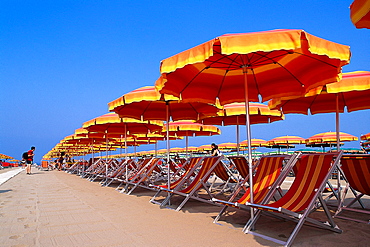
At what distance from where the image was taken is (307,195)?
10.2 ft

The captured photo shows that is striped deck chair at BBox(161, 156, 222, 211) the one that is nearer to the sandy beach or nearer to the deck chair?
the sandy beach

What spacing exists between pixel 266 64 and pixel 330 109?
11.3 feet

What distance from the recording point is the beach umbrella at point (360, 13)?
2.21 metres

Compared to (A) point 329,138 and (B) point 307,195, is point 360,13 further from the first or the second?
(A) point 329,138

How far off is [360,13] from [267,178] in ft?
7.08

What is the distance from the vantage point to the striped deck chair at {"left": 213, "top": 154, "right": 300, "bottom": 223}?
3.47m

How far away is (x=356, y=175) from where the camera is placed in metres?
3.93

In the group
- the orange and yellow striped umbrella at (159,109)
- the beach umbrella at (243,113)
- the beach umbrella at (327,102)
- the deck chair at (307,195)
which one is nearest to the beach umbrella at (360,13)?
the deck chair at (307,195)

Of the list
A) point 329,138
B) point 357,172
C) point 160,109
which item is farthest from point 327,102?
point 329,138

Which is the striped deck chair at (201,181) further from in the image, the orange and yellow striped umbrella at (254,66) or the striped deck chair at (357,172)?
the striped deck chair at (357,172)

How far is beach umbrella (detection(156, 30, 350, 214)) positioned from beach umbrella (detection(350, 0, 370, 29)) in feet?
1.42

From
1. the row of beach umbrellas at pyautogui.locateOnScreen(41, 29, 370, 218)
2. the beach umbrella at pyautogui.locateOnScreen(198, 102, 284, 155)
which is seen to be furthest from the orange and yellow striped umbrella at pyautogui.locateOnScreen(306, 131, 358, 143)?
the row of beach umbrellas at pyautogui.locateOnScreen(41, 29, 370, 218)

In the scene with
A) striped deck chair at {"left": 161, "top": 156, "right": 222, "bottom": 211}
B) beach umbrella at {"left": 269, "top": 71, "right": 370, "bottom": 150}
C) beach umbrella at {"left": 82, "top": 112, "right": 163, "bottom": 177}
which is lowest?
striped deck chair at {"left": 161, "top": 156, "right": 222, "bottom": 211}

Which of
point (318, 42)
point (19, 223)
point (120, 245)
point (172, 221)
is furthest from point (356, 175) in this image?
point (19, 223)
